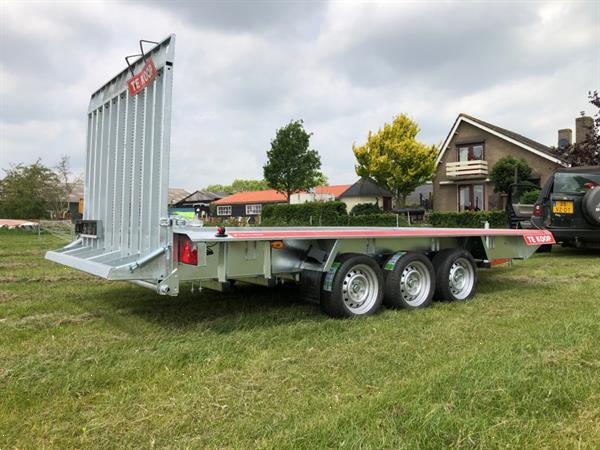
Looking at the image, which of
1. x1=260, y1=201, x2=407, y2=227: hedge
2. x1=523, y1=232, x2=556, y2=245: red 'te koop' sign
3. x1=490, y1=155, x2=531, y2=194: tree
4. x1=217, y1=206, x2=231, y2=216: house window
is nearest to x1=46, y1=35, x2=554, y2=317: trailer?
x1=523, y1=232, x2=556, y2=245: red 'te koop' sign

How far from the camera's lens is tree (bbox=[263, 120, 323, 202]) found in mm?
39406

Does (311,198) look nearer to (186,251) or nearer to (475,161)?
(475,161)

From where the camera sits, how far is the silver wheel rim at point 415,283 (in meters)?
5.80

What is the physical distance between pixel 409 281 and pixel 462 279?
44.7 inches

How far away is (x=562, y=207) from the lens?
10914mm

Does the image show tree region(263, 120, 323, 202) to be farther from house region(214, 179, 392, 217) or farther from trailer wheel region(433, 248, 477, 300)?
trailer wheel region(433, 248, 477, 300)

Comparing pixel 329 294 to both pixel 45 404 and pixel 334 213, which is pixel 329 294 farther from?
pixel 334 213

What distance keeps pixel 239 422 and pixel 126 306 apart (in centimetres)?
361

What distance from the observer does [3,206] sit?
3544 cm

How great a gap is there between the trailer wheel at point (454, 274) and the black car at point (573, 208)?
564 centimetres

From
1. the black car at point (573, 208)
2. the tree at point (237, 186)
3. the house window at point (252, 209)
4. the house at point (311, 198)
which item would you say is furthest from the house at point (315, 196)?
the tree at point (237, 186)

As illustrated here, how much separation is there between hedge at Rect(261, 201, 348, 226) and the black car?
62.4ft

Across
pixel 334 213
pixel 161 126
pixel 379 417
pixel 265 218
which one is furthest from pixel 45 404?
pixel 265 218

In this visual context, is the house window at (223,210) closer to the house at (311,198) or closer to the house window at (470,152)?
the house at (311,198)
